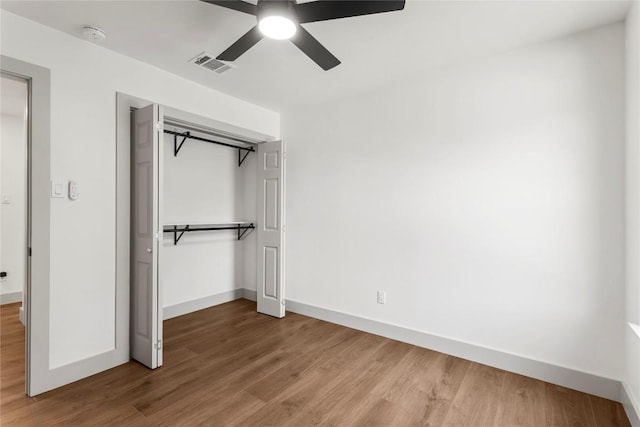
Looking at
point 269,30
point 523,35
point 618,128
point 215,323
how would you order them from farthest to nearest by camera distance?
point 215,323, point 523,35, point 618,128, point 269,30

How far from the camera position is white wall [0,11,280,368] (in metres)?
2.26

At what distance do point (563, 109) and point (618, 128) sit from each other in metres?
0.35

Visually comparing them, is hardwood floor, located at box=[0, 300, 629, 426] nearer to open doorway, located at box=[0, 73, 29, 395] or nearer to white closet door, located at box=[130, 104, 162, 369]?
white closet door, located at box=[130, 104, 162, 369]

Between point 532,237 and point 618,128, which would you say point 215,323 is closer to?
point 532,237

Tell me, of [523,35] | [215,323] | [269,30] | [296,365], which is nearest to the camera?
[269,30]

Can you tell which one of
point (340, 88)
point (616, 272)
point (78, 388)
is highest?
point (340, 88)

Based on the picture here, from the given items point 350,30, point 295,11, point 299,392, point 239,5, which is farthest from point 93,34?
point 299,392

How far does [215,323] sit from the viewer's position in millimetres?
3541

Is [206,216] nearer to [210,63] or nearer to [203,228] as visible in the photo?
[203,228]

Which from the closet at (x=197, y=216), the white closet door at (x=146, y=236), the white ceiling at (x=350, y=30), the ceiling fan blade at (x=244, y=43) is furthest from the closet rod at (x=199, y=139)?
the ceiling fan blade at (x=244, y=43)

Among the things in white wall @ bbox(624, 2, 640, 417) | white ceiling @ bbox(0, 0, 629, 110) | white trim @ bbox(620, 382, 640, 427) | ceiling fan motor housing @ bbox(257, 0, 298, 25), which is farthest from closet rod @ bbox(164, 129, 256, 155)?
white trim @ bbox(620, 382, 640, 427)

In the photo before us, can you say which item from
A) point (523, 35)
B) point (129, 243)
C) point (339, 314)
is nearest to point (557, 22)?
point (523, 35)

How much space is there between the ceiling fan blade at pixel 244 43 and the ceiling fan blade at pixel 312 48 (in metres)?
0.21

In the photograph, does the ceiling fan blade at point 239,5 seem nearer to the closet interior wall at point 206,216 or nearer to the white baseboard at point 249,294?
the closet interior wall at point 206,216
